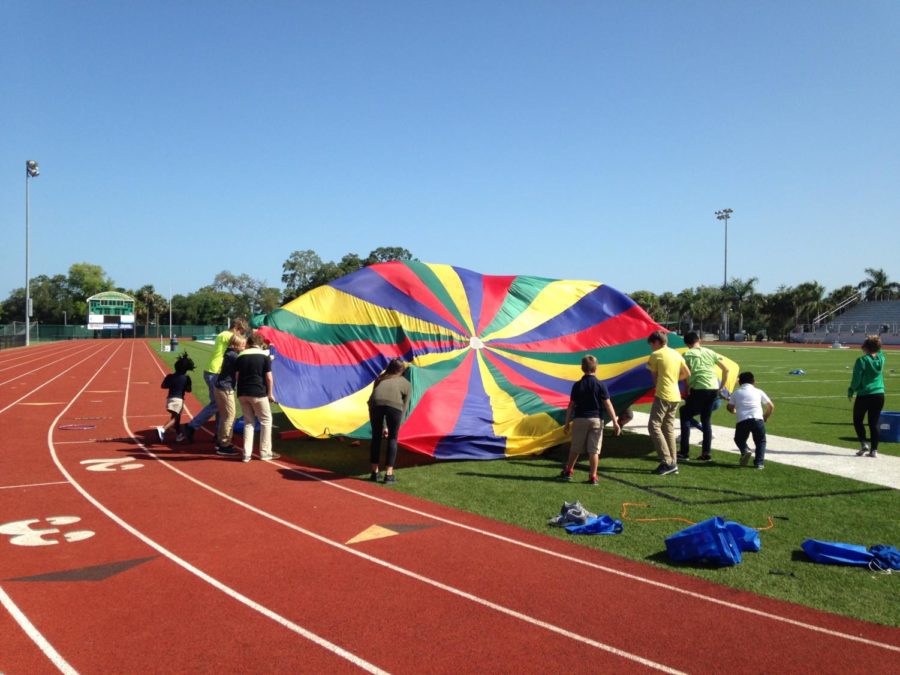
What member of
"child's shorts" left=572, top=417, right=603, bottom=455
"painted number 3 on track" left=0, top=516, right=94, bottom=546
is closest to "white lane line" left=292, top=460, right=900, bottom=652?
"child's shorts" left=572, top=417, right=603, bottom=455

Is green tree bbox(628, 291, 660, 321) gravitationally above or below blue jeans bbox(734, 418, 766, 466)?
above

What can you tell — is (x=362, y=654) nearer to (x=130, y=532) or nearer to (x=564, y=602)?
(x=564, y=602)

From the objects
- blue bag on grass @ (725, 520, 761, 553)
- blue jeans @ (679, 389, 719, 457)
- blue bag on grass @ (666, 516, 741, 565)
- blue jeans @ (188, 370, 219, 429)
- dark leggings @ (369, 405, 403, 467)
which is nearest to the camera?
blue bag on grass @ (666, 516, 741, 565)

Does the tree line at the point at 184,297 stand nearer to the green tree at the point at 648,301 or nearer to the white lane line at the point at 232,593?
the green tree at the point at 648,301

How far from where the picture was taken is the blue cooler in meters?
10.7

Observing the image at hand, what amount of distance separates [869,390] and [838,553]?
5.36 m

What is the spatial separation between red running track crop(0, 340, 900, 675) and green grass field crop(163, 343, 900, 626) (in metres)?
0.30

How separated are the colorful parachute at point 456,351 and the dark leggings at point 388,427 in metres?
0.44

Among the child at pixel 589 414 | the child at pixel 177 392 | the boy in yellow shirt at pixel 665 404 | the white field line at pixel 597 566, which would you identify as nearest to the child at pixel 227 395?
the child at pixel 177 392

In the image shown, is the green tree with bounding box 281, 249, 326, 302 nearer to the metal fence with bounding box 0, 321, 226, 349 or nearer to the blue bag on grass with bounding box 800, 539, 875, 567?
the metal fence with bounding box 0, 321, 226, 349

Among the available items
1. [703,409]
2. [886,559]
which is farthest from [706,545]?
[703,409]

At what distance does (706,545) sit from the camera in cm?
518

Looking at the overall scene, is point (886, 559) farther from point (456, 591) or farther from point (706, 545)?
point (456, 591)

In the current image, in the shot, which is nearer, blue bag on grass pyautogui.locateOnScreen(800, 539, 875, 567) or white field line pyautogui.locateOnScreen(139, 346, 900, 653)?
white field line pyautogui.locateOnScreen(139, 346, 900, 653)
